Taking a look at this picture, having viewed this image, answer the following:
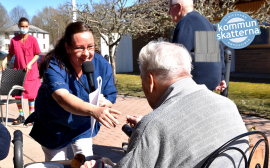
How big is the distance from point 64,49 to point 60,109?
515mm

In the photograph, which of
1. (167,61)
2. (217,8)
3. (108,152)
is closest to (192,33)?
(167,61)

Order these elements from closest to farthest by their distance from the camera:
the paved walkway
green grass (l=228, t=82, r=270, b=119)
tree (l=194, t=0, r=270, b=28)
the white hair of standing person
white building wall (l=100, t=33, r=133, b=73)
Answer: the white hair of standing person < the paved walkway < green grass (l=228, t=82, r=270, b=119) < tree (l=194, t=0, r=270, b=28) < white building wall (l=100, t=33, r=133, b=73)

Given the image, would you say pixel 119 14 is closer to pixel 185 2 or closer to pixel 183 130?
pixel 185 2

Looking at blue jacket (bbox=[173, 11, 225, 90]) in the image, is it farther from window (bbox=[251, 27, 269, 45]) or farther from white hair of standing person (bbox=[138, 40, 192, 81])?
window (bbox=[251, 27, 269, 45])

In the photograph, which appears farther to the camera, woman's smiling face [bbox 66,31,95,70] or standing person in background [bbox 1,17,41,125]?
standing person in background [bbox 1,17,41,125]

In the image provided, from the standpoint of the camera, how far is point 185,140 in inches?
53.6

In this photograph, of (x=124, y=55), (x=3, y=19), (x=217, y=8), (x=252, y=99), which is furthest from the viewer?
(x=3, y=19)

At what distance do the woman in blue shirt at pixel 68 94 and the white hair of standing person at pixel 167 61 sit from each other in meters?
0.64

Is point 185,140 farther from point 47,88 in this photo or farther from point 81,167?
point 47,88

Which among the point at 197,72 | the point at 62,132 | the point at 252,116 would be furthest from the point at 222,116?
the point at 252,116

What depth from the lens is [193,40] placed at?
322 cm

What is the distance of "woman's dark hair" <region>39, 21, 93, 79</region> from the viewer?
2.40 metres

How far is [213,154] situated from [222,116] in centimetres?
19

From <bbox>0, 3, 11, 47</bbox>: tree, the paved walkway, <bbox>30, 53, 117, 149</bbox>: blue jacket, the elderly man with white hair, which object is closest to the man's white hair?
<bbox>30, 53, 117, 149</bbox>: blue jacket
